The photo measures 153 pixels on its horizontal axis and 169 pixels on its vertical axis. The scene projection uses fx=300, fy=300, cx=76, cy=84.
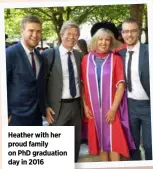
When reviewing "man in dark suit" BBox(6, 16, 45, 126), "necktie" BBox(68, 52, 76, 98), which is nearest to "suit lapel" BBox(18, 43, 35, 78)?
"man in dark suit" BBox(6, 16, 45, 126)

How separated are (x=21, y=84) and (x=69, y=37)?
0.19 metres

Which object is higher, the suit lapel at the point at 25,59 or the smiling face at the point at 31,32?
the smiling face at the point at 31,32

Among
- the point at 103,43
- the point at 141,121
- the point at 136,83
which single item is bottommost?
the point at 141,121

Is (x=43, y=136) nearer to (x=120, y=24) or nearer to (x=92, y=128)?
(x=92, y=128)

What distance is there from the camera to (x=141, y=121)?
2.79 feet

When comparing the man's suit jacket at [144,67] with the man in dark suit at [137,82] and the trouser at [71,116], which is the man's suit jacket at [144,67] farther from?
the trouser at [71,116]

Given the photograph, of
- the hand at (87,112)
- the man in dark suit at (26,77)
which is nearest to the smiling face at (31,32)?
the man in dark suit at (26,77)

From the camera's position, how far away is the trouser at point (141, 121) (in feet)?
2.77

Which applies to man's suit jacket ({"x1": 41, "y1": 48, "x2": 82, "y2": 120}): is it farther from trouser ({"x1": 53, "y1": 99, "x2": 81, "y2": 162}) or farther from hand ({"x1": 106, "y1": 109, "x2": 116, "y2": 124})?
hand ({"x1": 106, "y1": 109, "x2": 116, "y2": 124})

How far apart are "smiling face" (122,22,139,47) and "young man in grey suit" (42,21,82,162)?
13 centimetres

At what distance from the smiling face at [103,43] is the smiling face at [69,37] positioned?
0.06 m

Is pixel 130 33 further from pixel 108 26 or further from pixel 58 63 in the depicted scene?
pixel 58 63

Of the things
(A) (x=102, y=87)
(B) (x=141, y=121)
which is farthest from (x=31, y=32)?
(B) (x=141, y=121)

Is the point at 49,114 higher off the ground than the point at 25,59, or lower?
lower
